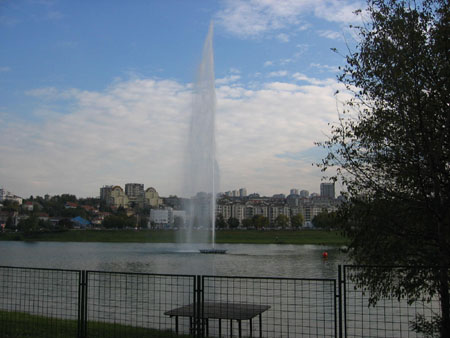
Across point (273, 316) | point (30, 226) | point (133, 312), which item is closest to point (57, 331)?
point (133, 312)

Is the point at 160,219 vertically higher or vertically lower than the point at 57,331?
lower

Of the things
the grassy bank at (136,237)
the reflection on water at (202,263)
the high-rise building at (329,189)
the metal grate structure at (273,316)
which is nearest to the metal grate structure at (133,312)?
the metal grate structure at (273,316)

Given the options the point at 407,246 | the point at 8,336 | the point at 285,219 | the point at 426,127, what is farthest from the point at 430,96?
the point at 285,219

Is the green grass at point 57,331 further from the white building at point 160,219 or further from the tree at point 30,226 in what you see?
the white building at point 160,219

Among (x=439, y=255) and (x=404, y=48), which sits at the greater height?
(x=404, y=48)

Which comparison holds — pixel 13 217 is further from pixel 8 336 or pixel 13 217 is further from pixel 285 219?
pixel 8 336

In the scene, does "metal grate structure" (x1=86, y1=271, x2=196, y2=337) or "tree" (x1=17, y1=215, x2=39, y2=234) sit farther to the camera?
"tree" (x1=17, y1=215, x2=39, y2=234)

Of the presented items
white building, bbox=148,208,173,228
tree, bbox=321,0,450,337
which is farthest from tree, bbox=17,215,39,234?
tree, bbox=321,0,450,337

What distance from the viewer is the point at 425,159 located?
7.68 meters

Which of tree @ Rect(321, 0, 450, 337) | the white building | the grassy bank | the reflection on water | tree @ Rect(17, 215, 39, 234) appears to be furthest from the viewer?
the white building

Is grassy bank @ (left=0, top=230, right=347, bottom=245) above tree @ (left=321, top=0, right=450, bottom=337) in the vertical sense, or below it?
below

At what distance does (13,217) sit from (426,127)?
184323 millimetres

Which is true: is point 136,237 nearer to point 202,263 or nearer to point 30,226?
point 30,226

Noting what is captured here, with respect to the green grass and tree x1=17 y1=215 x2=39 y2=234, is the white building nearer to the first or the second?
tree x1=17 y1=215 x2=39 y2=234
